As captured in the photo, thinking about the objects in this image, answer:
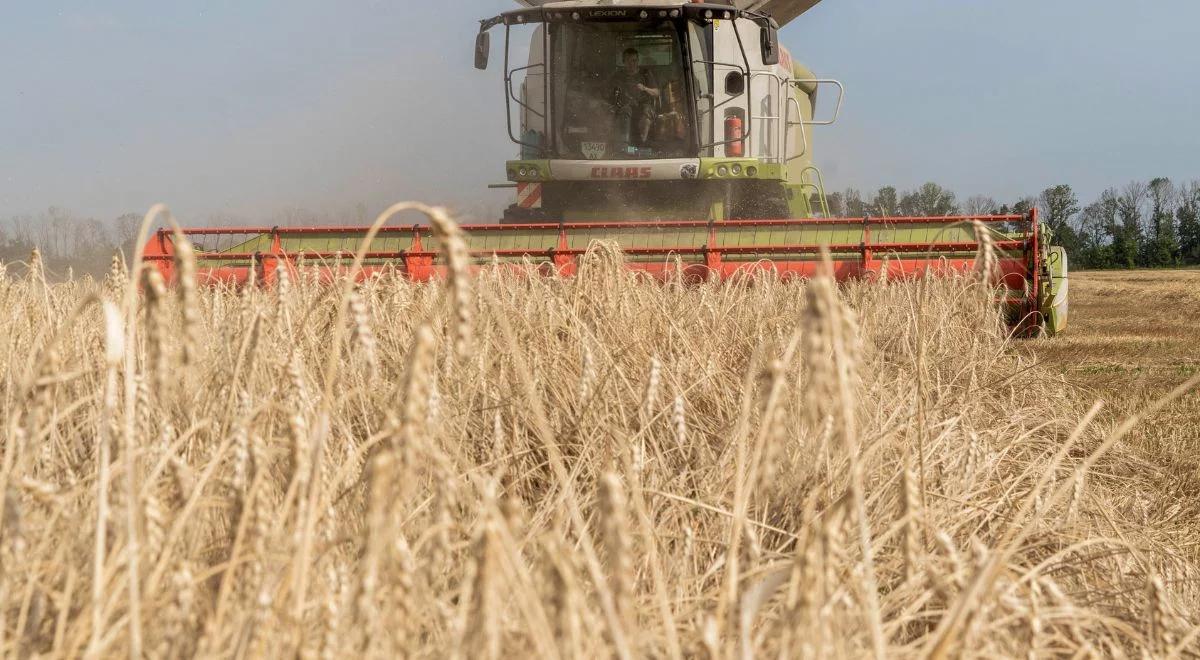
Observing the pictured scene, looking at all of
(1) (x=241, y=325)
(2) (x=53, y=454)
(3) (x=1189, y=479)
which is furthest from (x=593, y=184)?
(2) (x=53, y=454)

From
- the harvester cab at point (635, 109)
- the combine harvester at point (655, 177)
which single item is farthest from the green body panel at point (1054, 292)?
the harvester cab at point (635, 109)

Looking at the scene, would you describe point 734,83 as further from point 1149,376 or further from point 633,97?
point 1149,376

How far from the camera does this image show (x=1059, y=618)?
1490mm

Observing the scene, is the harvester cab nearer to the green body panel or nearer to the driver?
the driver

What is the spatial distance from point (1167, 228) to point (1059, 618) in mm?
56961

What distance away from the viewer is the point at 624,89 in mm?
8742

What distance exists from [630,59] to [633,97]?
11.4 inches

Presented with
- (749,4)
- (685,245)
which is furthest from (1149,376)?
(749,4)

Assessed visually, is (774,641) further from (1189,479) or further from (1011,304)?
(1011,304)

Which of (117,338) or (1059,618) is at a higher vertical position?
(117,338)

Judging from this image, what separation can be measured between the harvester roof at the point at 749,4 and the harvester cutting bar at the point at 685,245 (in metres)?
1.96

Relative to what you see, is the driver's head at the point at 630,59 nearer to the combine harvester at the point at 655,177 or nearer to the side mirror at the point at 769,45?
the combine harvester at the point at 655,177

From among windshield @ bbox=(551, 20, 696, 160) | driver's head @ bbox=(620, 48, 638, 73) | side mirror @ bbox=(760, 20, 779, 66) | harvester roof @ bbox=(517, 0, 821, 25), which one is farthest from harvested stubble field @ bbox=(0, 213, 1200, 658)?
harvester roof @ bbox=(517, 0, 821, 25)

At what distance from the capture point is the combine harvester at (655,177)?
733cm
